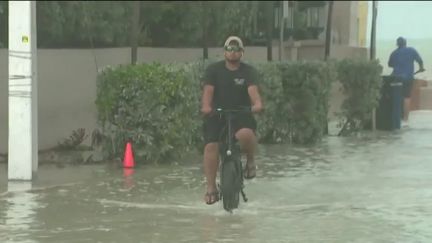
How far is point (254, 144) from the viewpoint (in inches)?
337

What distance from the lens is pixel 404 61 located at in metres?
17.2

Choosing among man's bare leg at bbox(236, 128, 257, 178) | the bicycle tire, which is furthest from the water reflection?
man's bare leg at bbox(236, 128, 257, 178)

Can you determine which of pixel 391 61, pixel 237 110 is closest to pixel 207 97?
pixel 237 110

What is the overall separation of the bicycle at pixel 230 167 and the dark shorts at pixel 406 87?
951cm

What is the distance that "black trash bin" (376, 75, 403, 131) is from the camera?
17.0 metres

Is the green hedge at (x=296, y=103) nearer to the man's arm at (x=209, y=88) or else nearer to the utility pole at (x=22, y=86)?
the utility pole at (x=22, y=86)

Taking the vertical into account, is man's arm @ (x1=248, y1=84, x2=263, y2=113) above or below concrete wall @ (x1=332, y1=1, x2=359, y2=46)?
below

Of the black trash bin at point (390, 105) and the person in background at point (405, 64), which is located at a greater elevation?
the person in background at point (405, 64)

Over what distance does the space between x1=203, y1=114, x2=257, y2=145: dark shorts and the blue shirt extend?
909cm

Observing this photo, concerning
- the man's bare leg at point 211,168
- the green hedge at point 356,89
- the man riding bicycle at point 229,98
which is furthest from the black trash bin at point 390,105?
the man's bare leg at point 211,168

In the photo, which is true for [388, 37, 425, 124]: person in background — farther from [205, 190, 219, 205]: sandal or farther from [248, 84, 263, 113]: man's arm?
[205, 190, 219, 205]: sandal

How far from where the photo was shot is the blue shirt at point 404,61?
16906mm

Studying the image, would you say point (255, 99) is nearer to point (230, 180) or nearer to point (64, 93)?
point (230, 180)

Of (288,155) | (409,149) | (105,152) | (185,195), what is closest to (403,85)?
(409,149)
